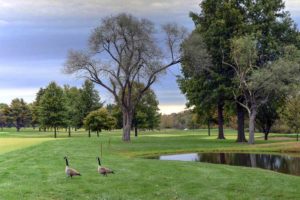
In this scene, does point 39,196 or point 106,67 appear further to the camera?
point 106,67

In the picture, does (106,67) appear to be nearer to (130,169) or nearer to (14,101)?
(130,169)

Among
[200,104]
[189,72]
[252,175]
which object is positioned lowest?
[252,175]

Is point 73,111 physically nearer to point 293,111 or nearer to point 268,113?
point 268,113

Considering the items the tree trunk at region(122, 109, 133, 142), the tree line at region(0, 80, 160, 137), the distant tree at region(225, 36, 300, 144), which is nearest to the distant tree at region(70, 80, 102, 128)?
the tree line at region(0, 80, 160, 137)

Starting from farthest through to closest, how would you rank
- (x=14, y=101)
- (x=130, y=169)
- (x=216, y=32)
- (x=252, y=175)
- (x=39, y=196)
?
(x=14, y=101)
(x=216, y=32)
(x=130, y=169)
(x=252, y=175)
(x=39, y=196)

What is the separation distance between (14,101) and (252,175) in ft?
440

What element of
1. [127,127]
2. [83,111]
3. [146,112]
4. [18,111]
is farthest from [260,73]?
[18,111]

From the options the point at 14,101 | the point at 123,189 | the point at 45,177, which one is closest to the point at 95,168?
the point at 45,177

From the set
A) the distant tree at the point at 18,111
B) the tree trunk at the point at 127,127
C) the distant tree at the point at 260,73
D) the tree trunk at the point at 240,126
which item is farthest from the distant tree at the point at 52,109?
the distant tree at the point at 18,111

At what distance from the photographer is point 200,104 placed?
57500mm

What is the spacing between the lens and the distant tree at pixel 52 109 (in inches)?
3438

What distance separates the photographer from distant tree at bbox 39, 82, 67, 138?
87.3m

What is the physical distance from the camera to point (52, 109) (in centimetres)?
8806

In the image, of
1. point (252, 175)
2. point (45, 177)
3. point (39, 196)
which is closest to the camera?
point (39, 196)
